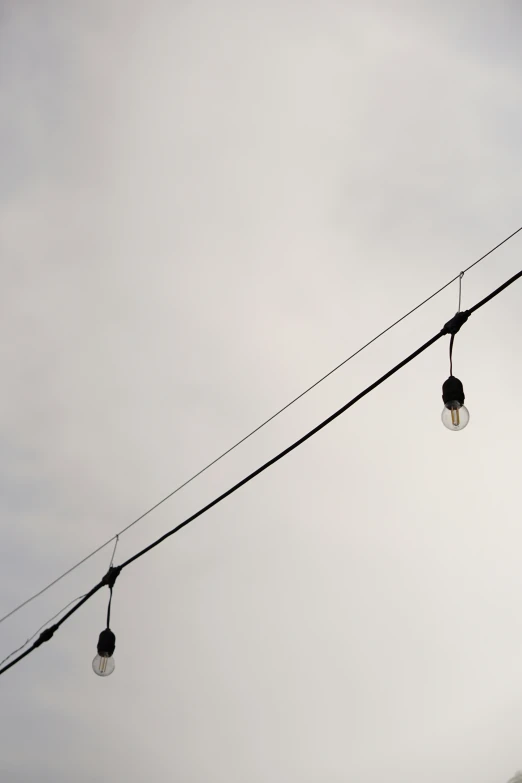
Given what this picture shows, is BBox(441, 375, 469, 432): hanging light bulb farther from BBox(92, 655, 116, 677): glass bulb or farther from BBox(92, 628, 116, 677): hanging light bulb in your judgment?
BBox(92, 655, 116, 677): glass bulb

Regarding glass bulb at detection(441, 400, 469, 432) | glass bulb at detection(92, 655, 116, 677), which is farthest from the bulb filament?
glass bulb at detection(92, 655, 116, 677)

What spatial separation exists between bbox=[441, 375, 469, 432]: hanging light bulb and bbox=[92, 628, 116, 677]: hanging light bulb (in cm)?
297

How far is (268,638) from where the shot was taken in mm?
13219

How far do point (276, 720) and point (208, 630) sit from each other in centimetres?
254

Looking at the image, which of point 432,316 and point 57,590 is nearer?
point 432,316

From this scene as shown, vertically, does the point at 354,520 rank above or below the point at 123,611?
below

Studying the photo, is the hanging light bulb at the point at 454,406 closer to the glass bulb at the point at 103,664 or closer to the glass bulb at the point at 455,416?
the glass bulb at the point at 455,416

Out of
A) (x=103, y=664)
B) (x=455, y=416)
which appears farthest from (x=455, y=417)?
(x=103, y=664)

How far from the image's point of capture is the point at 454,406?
388 centimetres

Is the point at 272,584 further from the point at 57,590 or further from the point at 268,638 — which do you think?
the point at 57,590

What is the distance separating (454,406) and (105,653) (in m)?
3.15

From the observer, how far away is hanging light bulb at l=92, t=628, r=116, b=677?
17.7ft

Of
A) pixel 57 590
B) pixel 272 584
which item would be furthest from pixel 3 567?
pixel 272 584

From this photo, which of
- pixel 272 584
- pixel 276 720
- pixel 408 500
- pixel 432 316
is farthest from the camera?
pixel 276 720
